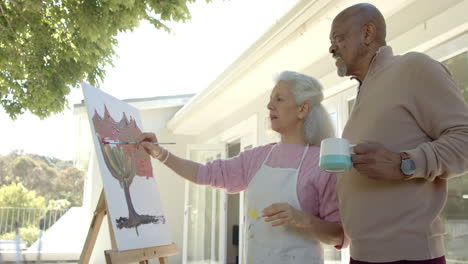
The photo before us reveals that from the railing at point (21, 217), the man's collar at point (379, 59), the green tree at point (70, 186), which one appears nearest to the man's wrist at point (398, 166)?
the man's collar at point (379, 59)

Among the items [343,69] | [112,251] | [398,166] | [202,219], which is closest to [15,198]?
[202,219]

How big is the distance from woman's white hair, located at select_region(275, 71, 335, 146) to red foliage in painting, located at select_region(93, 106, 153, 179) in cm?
95

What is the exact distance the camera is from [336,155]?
1.05 metres

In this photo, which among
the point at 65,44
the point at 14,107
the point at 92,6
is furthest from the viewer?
the point at 14,107

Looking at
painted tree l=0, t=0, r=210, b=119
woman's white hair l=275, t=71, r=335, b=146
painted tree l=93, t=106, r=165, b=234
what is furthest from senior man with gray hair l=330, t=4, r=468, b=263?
painted tree l=0, t=0, r=210, b=119

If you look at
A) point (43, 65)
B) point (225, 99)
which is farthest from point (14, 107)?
point (225, 99)

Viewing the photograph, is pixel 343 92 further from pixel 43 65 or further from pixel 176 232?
pixel 176 232

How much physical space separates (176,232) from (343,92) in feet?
18.2

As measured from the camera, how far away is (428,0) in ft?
8.70

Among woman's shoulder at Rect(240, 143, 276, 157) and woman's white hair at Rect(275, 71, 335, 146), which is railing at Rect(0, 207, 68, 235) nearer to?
woman's shoulder at Rect(240, 143, 276, 157)

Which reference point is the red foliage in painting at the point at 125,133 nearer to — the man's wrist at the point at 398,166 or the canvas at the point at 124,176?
the canvas at the point at 124,176

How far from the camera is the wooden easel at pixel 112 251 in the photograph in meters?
1.78

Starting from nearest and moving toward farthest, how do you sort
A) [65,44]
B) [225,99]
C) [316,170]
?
[316,170], [65,44], [225,99]

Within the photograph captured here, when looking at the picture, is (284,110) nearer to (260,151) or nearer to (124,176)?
(260,151)
